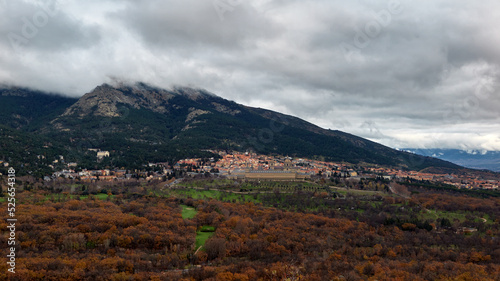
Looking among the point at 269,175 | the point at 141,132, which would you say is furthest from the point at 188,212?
the point at 141,132

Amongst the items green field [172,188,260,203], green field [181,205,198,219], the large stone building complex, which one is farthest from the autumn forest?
the large stone building complex

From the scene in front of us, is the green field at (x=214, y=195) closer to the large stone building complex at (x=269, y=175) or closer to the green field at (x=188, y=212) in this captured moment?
the green field at (x=188, y=212)

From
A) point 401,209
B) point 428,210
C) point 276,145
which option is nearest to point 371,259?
point 401,209

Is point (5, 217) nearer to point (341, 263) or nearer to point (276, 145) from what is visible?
point (341, 263)

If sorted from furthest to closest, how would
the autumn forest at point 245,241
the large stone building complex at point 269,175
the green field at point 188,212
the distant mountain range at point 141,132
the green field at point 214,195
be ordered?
the distant mountain range at point 141,132, the large stone building complex at point 269,175, the green field at point 214,195, the green field at point 188,212, the autumn forest at point 245,241

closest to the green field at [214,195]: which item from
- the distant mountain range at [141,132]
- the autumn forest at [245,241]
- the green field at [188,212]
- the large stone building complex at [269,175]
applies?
the autumn forest at [245,241]

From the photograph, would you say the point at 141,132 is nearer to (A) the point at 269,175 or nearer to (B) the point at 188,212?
(A) the point at 269,175

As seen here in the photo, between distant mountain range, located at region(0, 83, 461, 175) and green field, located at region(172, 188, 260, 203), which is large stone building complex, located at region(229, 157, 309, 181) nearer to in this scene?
green field, located at region(172, 188, 260, 203)
